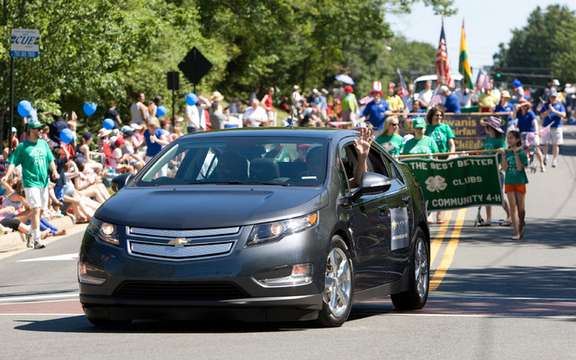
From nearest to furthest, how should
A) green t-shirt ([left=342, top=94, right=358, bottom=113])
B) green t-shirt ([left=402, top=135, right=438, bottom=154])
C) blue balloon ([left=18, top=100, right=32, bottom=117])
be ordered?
green t-shirt ([left=402, top=135, right=438, bottom=154]) → blue balloon ([left=18, top=100, right=32, bottom=117]) → green t-shirt ([left=342, top=94, right=358, bottom=113])

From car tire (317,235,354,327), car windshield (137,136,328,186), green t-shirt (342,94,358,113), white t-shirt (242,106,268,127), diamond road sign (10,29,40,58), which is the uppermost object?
diamond road sign (10,29,40,58)

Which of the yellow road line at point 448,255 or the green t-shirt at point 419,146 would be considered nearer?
the yellow road line at point 448,255

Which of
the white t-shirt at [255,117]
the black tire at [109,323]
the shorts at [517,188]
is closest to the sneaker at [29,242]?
the shorts at [517,188]

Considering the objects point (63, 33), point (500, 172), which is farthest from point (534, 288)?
point (63, 33)

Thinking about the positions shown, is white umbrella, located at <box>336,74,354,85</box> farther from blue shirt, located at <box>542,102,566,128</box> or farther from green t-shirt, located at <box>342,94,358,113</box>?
blue shirt, located at <box>542,102,566,128</box>

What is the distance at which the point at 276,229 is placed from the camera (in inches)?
393

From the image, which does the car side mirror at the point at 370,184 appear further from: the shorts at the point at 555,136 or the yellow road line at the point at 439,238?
the shorts at the point at 555,136

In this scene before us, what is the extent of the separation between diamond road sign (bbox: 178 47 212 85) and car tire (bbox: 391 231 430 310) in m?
21.9

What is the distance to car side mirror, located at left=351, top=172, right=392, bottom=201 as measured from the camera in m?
11.0

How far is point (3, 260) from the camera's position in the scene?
63.7 ft

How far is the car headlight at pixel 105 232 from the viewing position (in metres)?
10.1

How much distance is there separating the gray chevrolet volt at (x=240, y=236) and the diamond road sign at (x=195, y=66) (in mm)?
22883

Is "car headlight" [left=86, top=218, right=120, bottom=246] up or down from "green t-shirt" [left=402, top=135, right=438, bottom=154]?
up

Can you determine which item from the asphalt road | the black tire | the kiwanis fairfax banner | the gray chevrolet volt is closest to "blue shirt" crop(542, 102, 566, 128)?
the kiwanis fairfax banner
